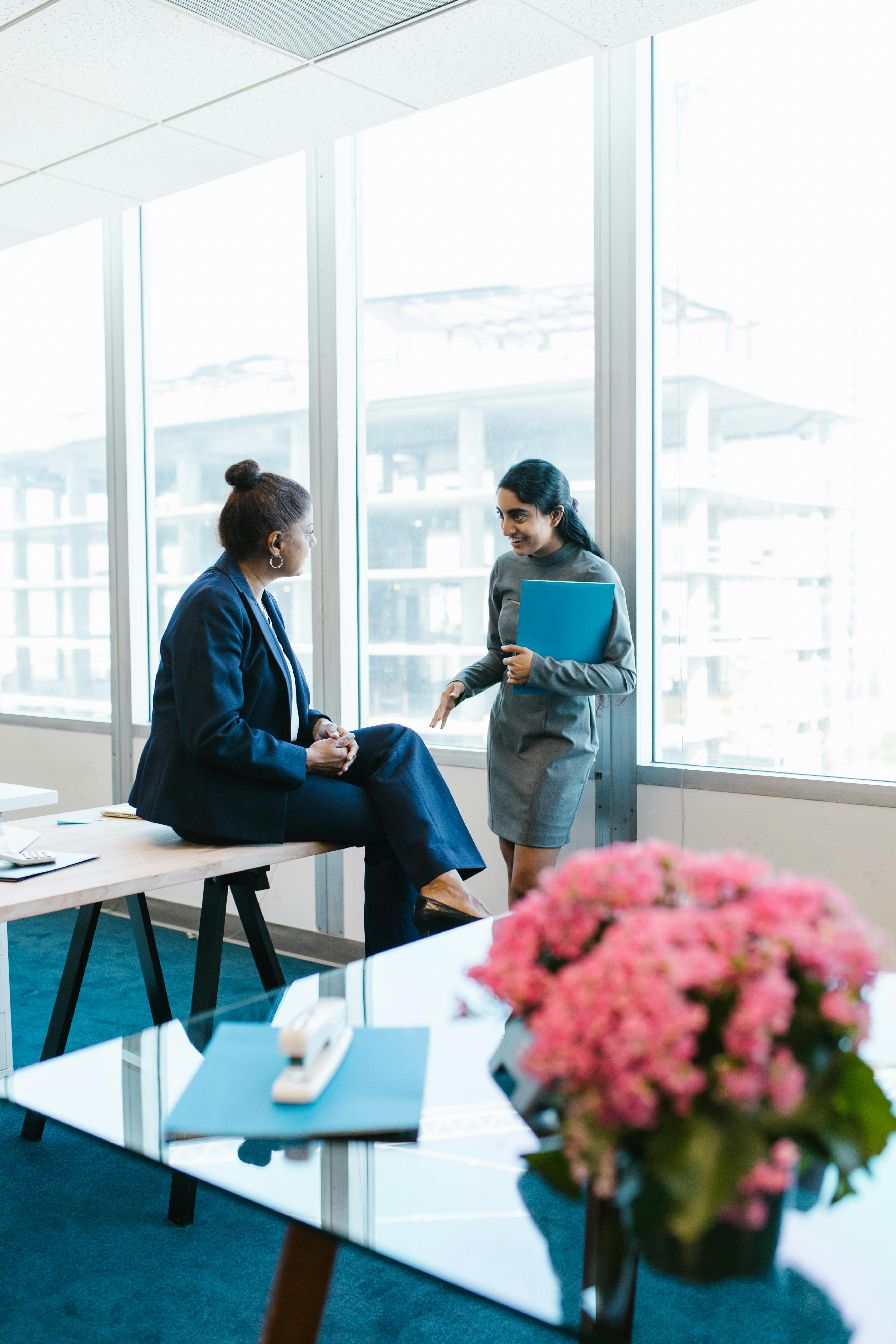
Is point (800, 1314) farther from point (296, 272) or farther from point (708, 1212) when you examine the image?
point (296, 272)

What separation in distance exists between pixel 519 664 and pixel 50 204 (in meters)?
2.54

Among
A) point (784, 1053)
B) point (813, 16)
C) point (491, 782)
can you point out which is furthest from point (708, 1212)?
point (813, 16)

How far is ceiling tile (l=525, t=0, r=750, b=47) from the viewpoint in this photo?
239 centimetres

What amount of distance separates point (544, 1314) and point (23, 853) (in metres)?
1.40

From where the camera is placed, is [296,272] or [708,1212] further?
[296,272]

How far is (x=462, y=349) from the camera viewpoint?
11.1 ft

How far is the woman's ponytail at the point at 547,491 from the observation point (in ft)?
8.91

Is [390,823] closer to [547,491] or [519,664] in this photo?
[519,664]

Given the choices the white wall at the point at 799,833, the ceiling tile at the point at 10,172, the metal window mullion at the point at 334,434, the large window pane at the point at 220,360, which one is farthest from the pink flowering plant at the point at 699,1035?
the ceiling tile at the point at 10,172

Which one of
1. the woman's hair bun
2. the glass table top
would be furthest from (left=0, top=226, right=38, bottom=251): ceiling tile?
the glass table top

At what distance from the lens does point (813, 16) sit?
2.65 m

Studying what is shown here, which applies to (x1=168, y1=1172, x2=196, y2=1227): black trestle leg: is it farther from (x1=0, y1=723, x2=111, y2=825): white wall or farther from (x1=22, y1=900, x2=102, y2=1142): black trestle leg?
(x1=0, y1=723, x2=111, y2=825): white wall

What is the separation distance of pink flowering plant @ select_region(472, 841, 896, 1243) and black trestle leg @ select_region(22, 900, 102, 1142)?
1716mm

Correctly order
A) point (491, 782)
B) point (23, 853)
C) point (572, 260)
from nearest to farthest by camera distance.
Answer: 1. point (23, 853)
2. point (491, 782)
3. point (572, 260)
